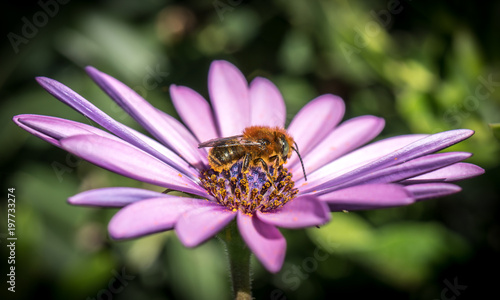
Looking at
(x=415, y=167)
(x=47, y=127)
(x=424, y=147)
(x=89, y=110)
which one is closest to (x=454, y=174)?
(x=424, y=147)

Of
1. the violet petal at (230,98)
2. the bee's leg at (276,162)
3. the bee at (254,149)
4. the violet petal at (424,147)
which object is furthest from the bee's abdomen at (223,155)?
the violet petal at (424,147)

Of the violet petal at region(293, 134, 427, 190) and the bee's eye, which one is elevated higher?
the bee's eye

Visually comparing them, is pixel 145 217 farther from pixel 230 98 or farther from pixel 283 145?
pixel 230 98

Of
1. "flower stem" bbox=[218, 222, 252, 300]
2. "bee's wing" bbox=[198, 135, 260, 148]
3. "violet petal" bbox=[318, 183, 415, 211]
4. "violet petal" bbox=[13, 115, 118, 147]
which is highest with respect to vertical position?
"violet petal" bbox=[13, 115, 118, 147]

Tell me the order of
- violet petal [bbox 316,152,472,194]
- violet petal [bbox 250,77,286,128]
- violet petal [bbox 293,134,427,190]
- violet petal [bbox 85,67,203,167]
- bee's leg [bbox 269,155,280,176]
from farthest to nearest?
violet petal [bbox 250,77,286,128], bee's leg [bbox 269,155,280,176], violet petal [bbox 293,134,427,190], violet petal [bbox 85,67,203,167], violet petal [bbox 316,152,472,194]

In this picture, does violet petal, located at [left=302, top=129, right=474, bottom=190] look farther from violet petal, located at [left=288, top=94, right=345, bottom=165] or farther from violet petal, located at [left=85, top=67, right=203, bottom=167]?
→ violet petal, located at [left=85, top=67, right=203, bottom=167]

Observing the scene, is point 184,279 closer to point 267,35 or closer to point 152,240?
point 152,240

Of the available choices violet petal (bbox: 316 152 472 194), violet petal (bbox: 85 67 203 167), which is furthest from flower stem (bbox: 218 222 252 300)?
violet petal (bbox: 85 67 203 167)
